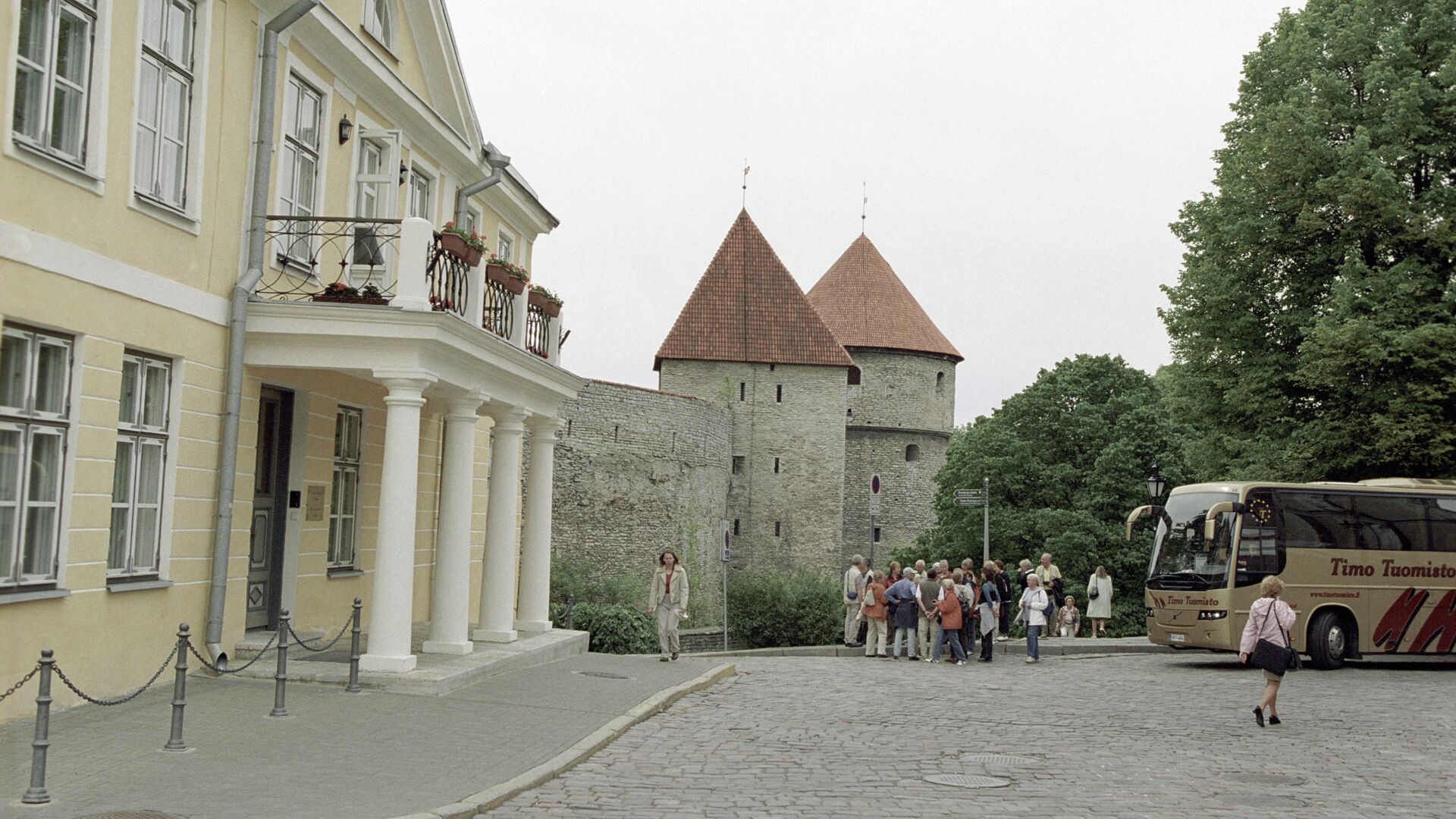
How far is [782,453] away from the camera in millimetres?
55062

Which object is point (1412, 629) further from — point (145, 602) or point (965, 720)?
point (145, 602)

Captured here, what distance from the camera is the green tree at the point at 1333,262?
978 inches

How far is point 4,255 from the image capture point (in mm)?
10062

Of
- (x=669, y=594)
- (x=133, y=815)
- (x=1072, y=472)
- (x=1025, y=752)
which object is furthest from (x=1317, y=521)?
(x=1072, y=472)

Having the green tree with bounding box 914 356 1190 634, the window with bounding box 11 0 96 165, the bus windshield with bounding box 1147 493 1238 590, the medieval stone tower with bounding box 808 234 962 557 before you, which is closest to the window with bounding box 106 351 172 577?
the window with bounding box 11 0 96 165

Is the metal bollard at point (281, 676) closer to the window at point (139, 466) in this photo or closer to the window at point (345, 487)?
the window at point (139, 466)

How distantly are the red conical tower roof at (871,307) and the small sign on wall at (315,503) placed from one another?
171 ft

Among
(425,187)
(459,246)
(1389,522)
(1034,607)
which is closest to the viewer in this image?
(459,246)

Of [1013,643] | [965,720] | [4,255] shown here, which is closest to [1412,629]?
[1013,643]

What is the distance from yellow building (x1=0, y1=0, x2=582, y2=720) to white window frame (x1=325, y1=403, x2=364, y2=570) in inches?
1.5

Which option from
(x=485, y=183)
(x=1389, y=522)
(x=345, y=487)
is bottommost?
(x=345, y=487)

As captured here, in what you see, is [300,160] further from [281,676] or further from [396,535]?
[281,676]

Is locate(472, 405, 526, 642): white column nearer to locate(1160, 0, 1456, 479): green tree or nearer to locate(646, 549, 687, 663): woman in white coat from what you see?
locate(646, 549, 687, 663): woman in white coat

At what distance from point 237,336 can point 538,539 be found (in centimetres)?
705
